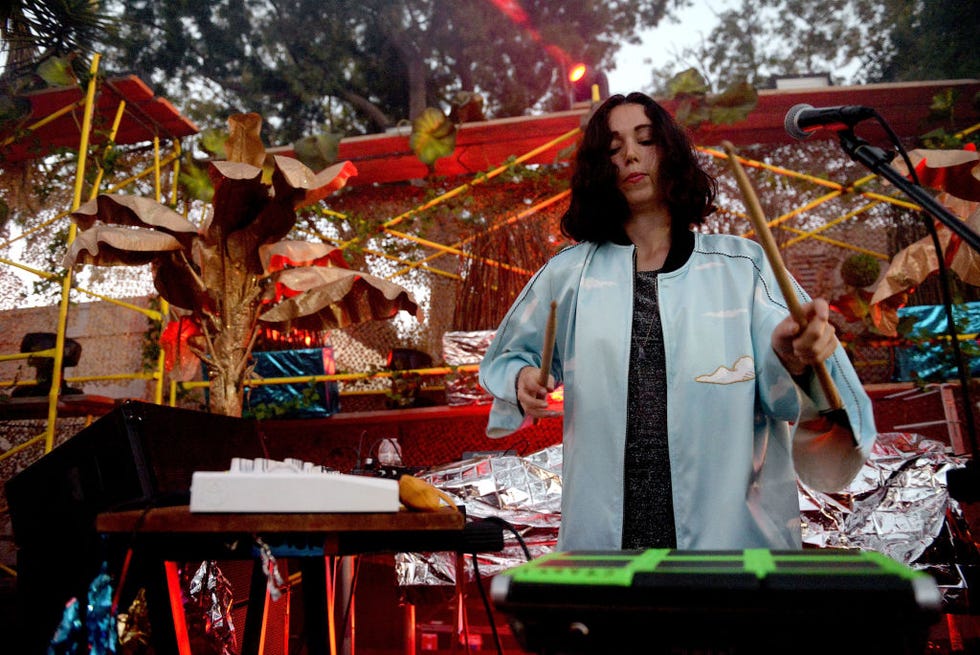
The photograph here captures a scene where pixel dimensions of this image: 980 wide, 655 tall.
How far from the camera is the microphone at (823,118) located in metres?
1.89

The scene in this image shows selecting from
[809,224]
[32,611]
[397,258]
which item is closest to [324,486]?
[32,611]

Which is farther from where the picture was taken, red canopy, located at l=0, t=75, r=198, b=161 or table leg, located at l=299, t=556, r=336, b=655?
red canopy, located at l=0, t=75, r=198, b=161

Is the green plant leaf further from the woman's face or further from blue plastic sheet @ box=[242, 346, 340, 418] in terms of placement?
the woman's face

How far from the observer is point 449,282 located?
23.8 feet

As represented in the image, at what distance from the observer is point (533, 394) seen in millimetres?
1622

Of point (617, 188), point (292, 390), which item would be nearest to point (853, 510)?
point (617, 188)

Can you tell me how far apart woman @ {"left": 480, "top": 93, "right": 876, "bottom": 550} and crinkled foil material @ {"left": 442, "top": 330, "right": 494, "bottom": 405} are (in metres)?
3.26

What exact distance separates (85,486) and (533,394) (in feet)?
4.38

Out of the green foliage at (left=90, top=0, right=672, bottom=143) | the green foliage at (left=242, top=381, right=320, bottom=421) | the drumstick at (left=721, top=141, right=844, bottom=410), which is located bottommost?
the drumstick at (left=721, top=141, right=844, bottom=410)

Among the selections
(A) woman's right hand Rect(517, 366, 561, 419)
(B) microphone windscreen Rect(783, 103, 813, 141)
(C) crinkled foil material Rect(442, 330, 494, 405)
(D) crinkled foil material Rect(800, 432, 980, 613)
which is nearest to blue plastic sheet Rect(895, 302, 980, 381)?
(D) crinkled foil material Rect(800, 432, 980, 613)

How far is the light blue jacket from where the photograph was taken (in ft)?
5.00

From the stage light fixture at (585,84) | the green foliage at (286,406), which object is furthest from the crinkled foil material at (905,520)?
the stage light fixture at (585,84)

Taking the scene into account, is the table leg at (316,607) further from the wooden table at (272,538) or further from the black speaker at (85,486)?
the black speaker at (85,486)

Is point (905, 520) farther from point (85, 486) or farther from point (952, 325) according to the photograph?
point (85, 486)
